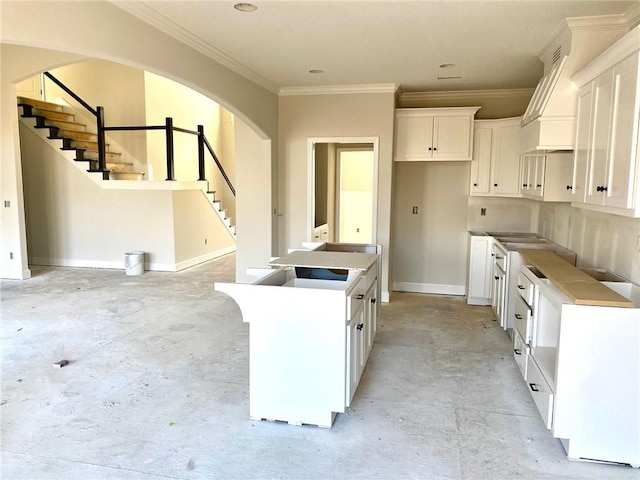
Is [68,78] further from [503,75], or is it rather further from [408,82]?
[503,75]

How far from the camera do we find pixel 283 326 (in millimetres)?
2834

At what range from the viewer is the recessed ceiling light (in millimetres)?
3102

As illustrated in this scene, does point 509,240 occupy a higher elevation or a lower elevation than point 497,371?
higher

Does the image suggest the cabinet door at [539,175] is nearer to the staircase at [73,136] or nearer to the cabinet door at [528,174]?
the cabinet door at [528,174]

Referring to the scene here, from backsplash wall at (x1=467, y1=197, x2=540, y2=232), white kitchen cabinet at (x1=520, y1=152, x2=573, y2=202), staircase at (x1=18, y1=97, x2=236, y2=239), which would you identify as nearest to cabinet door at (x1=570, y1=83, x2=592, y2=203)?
white kitchen cabinet at (x1=520, y1=152, x2=573, y2=202)

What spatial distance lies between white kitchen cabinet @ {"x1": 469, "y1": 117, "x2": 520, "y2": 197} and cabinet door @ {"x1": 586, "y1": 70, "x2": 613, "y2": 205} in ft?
8.19

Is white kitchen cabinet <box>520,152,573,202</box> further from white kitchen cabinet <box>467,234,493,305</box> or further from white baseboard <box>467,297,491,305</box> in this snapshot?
white baseboard <box>467,297,491,305</box>

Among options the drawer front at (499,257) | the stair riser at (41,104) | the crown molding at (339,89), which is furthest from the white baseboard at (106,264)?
the drawer front at (499,257)

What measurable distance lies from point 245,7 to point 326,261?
6.15 feet

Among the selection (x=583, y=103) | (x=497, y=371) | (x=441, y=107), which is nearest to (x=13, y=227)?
(x=441, y=107)

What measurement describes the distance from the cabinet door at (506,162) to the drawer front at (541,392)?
304 centimetres

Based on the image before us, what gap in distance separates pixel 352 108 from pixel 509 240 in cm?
245

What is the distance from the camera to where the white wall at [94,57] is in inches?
102

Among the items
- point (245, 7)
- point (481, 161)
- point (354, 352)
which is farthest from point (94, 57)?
point (481, 161)
